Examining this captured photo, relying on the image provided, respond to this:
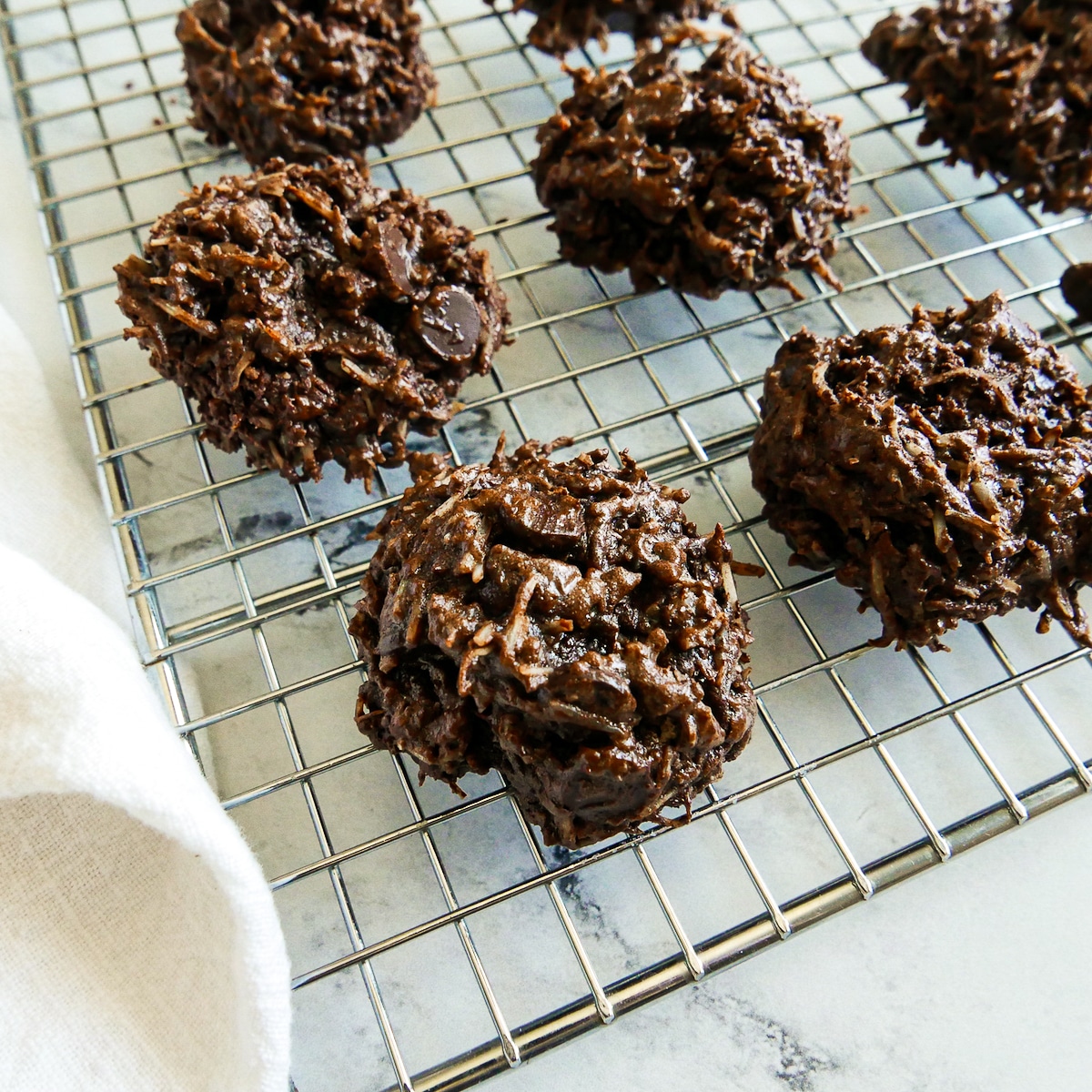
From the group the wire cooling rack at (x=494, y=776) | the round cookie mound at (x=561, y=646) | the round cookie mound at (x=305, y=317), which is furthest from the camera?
the round cookie mound at (x=305, y=317)

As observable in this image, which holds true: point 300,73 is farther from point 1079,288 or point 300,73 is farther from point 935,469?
point 1079,288

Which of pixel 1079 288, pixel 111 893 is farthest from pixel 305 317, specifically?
pixel 1079 288

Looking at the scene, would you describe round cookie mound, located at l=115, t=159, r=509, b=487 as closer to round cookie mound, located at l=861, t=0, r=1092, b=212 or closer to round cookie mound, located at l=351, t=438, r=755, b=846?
round cookie mound, located at l=351, t=438, r=755, b=846

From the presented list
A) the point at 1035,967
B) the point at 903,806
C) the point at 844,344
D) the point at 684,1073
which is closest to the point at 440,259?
the point at 844,344

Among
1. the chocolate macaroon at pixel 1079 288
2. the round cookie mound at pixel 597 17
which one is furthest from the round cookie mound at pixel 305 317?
the chocolate macaroon at pixel 1079 288

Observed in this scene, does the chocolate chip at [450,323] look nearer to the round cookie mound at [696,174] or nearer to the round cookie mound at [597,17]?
the round cookie mound at [696,174]
